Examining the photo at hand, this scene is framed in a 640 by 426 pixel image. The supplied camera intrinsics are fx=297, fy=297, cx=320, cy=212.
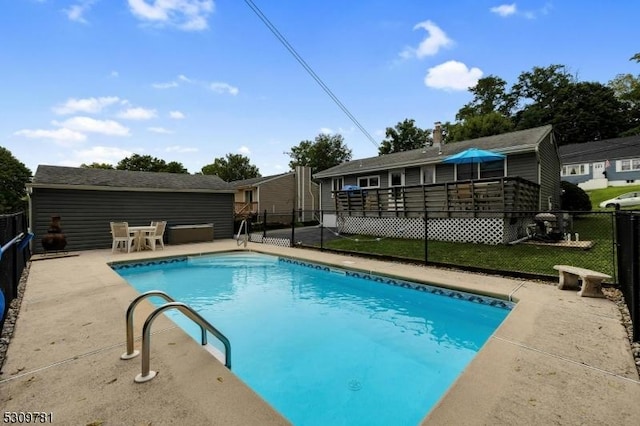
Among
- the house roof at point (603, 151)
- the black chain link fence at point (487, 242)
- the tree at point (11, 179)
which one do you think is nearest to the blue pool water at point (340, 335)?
the black chain link fence at point (487, 242)

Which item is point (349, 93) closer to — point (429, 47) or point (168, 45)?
point (429, 47)

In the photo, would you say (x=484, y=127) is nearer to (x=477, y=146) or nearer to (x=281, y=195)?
(x=477, y=146)

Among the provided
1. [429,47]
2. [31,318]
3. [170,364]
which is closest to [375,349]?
[170,364]

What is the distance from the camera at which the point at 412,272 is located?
270 inches

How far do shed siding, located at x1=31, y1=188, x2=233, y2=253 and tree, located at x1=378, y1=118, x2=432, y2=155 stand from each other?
27397 mm

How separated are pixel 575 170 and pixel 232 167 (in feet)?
139

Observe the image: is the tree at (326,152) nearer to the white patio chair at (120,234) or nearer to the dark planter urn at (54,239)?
the white patio chair at (120,234)

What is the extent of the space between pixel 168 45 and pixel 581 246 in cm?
1541

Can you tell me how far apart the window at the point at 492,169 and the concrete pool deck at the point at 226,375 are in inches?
350

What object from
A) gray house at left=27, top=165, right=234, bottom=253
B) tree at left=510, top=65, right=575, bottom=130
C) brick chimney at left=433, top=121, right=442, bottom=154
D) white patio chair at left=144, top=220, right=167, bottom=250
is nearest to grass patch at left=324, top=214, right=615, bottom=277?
white patio chair at left=144, top=220, right=167, bottom=250

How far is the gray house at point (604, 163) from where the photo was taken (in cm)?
2834

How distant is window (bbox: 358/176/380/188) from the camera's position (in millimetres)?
16312

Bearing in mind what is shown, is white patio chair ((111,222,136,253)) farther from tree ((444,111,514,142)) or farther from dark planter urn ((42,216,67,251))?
tree ((444,111,514,142))

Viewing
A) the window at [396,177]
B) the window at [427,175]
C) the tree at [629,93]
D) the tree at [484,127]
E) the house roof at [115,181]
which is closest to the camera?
the house roof at [115,181]
